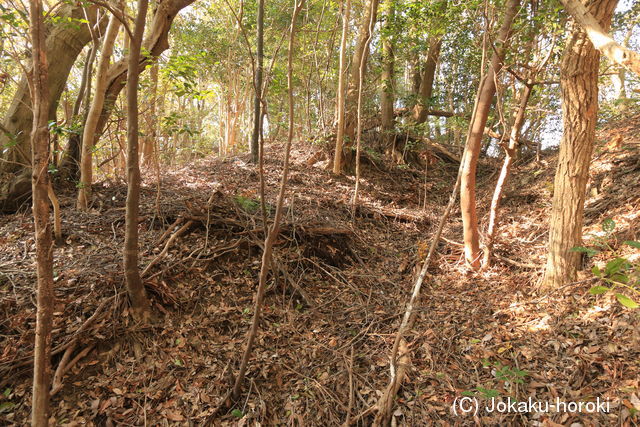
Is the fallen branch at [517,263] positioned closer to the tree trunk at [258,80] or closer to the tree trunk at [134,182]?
the tree trunk at [134,182]

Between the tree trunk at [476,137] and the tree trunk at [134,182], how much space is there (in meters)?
3.91

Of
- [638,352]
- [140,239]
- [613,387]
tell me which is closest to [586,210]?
[638,352]

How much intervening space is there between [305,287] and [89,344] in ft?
8.80

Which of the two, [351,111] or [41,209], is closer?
[41,209]

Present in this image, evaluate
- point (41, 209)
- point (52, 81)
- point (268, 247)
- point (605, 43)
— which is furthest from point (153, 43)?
point (605, 43)

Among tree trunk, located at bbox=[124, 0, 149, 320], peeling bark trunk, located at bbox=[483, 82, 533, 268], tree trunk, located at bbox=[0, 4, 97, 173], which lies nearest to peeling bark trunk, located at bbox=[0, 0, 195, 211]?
tree trunk, located at bbox=[0, 4, 97, 173]

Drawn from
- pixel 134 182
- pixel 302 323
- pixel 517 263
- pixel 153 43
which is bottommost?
pixel 302 323

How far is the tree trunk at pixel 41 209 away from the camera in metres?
2.10

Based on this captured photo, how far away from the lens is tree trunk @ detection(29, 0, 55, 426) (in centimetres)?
210

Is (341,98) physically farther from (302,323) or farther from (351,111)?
(302,323)

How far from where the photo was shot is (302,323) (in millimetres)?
4410

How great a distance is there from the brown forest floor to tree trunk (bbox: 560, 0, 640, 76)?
234 centimetres

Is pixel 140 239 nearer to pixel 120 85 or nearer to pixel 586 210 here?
pixel 120 85

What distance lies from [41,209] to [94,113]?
364 cm
